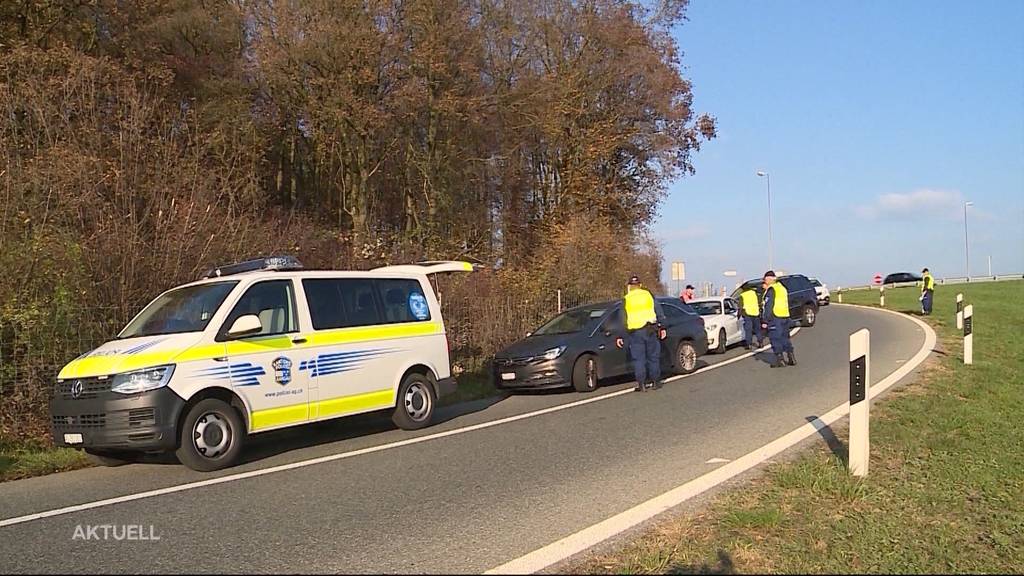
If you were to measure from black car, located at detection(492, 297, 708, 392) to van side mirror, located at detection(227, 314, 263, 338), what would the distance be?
6160 millimetres

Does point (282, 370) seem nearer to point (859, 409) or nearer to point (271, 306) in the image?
point (271, 306)

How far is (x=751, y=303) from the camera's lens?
65.7ft

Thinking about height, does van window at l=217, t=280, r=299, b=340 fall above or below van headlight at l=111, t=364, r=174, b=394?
above

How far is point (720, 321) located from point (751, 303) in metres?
0.87

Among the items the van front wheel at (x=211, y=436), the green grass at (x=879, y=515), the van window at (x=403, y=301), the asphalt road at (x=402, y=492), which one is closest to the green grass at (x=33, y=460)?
the asphalt road at (x=402, y=492)

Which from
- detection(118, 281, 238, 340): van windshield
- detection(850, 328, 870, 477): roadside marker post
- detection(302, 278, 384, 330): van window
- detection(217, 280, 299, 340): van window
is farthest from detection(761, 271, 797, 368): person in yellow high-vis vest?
detection(118, 281, 238, 340): van windshield

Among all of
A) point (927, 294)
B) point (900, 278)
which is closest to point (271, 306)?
point (927, 294)

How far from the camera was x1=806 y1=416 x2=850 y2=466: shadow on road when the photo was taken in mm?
7582

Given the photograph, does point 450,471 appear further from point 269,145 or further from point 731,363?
point 269,145

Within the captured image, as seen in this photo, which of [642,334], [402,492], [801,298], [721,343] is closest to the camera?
[402,492]

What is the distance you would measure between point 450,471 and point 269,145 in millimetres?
20462

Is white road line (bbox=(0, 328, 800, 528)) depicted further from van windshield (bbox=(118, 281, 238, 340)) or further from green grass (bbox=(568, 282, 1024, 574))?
green grass (bbox=(568, 282, 1024, 574))

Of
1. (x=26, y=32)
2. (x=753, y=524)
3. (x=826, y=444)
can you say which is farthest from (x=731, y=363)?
(x=26, y=32)

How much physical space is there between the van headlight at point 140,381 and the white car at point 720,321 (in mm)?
14285
